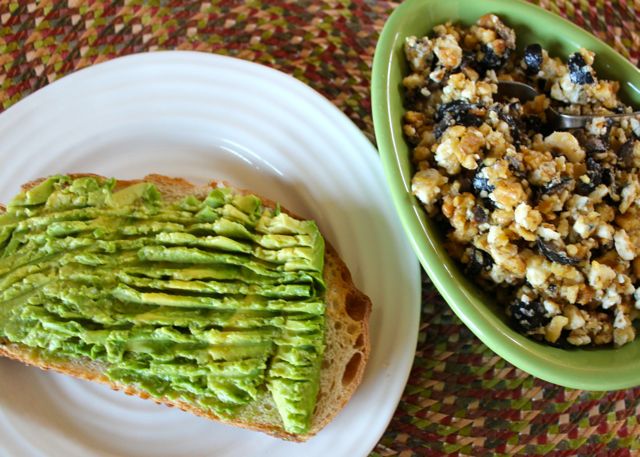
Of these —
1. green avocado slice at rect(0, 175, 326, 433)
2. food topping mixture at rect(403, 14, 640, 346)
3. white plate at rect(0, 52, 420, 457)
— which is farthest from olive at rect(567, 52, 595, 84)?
green avocado slice at rect(0, 175, 326, 433)

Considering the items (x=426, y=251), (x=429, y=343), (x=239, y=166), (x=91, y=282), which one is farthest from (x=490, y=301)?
(x=91, y=282)

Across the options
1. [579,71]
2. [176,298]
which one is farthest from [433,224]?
[176,298]

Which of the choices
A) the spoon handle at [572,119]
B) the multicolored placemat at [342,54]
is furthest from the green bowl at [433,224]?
the multicolored placemat at [342,54]

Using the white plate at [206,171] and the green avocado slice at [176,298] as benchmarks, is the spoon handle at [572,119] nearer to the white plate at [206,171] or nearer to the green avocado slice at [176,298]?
the white plate at [206,171]

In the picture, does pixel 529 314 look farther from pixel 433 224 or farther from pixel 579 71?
pixel 579 71

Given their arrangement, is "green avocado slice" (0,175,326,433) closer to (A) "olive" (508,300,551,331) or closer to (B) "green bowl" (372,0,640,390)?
(B) "green bowl" (372,0,640,390)

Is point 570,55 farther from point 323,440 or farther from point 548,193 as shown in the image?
point 323,440
